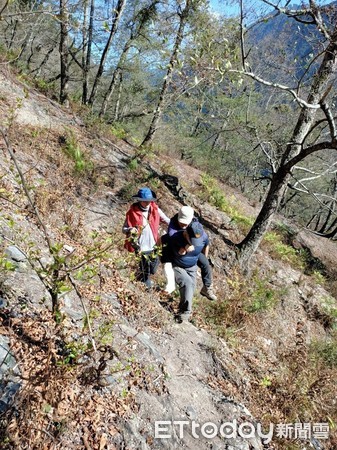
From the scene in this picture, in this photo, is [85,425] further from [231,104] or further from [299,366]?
[231,104]

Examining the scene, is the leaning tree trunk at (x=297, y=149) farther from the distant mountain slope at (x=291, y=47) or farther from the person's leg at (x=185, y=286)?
the person's leg at (x=185, y=286)

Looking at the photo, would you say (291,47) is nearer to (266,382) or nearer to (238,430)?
(266,382)

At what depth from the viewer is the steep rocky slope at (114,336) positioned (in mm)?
2668

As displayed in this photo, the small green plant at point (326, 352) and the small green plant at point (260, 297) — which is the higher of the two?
the small green plant at point (260, 297)

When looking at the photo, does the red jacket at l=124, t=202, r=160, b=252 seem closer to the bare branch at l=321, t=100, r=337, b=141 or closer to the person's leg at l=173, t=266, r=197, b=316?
the person's leg at l=173, t=266, r=197, b=316

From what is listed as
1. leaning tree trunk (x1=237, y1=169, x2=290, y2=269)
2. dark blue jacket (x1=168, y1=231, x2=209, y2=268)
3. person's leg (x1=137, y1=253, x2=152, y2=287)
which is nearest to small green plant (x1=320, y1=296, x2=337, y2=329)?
leaning tree trunk (x1=237, y1=169, x2=290, y2=269)

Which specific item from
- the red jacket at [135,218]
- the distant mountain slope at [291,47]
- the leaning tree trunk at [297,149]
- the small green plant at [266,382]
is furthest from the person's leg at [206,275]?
the distant mountain slope at [291,47]

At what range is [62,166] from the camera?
7.64m

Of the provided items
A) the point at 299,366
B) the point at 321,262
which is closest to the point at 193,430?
the point at 299,366

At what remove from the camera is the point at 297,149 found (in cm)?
778

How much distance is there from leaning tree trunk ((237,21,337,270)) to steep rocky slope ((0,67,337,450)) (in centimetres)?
79

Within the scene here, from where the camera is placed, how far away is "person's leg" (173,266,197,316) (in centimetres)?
511

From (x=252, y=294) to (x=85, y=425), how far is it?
5301 millimetres

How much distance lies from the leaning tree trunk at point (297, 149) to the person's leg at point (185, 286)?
2.71 m
